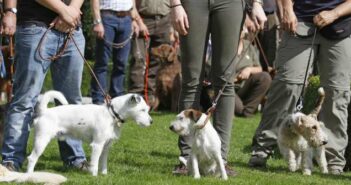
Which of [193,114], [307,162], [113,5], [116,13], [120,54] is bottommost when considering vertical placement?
[307,162]

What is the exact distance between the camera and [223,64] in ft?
18.9

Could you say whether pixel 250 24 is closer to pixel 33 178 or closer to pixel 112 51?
pixel 33 178

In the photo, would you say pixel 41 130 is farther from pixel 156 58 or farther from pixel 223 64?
pixel 156 58

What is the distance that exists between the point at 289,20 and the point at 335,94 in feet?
2.64

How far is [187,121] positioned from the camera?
5.62 meters

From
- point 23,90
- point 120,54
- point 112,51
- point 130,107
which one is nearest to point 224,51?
point 130,107

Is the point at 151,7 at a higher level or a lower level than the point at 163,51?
higher

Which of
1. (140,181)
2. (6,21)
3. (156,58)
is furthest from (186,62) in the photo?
(156,58)

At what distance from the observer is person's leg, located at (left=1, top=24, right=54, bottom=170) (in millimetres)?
5551

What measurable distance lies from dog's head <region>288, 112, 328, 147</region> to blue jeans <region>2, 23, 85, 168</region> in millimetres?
1954

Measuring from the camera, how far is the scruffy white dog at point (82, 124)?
5.63 m

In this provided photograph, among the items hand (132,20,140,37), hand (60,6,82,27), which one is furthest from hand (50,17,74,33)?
hand (132,20,140,37)

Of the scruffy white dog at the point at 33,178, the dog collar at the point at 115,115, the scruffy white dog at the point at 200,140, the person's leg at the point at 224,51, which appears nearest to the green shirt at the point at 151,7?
the person's leg at the point at 224,51

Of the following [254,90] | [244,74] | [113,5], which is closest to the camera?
[113,5]
